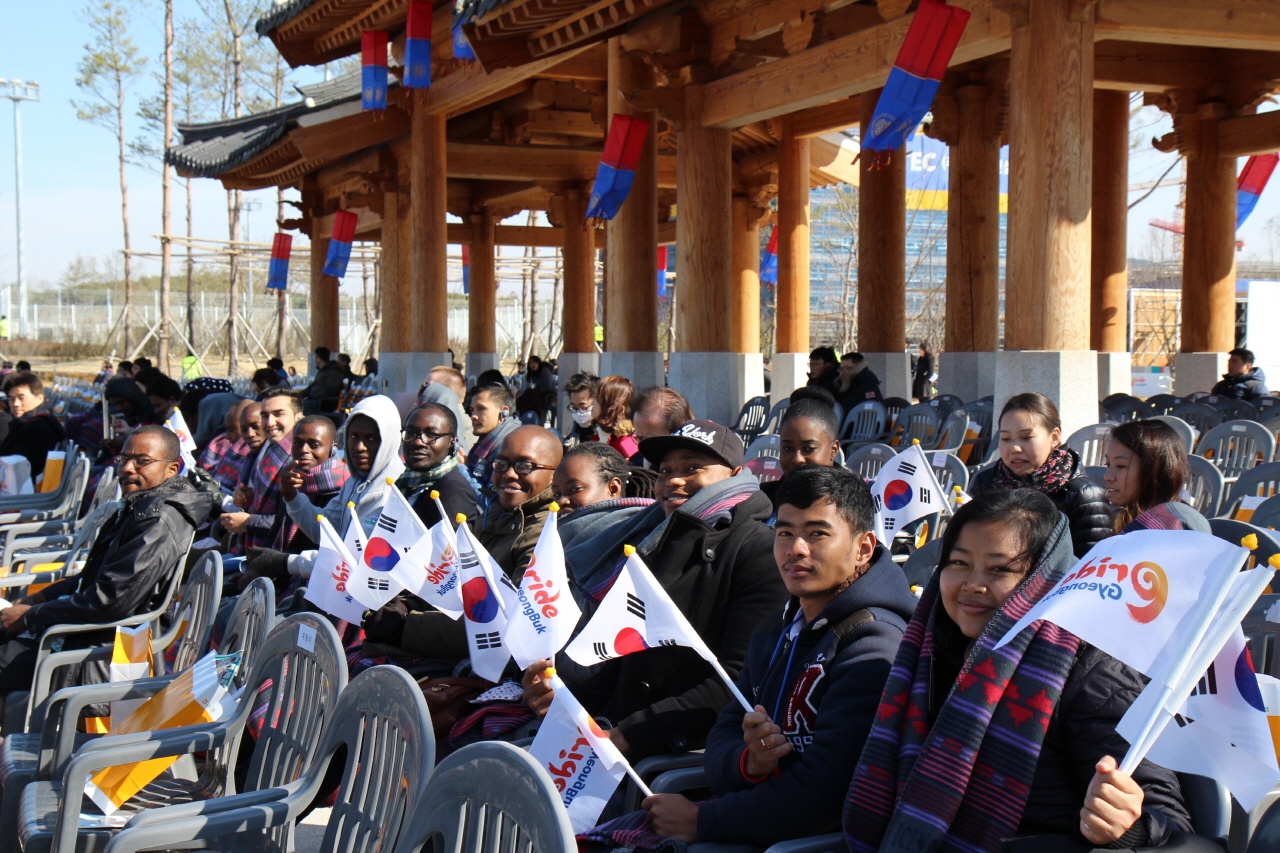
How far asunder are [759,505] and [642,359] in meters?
8.44

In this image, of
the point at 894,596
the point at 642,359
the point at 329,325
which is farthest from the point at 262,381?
the point at 894,596

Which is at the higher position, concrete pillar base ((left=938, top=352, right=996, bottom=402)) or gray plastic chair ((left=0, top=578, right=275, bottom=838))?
concrete pillar base ((left=938, top=352, right=996, bottom=402))

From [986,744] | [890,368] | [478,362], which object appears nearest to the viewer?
[986,744]

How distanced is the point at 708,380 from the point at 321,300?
41.0 ft

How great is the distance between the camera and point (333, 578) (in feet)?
12.7

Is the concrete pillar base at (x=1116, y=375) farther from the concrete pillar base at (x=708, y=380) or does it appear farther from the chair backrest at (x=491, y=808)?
the chair backrest at (x=491, y=808)

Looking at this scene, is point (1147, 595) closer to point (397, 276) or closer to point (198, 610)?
point (198, 610)

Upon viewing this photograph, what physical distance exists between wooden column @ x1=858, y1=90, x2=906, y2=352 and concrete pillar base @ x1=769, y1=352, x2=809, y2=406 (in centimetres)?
90

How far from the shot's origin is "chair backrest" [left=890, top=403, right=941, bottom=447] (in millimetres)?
9609

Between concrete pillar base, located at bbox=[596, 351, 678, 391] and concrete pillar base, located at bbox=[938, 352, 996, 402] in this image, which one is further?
concrete pillar base, located at bbox=[938, 352, 996, 402]

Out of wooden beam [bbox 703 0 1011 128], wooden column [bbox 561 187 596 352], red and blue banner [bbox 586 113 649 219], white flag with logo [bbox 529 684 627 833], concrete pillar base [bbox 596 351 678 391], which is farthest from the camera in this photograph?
wooden column [bbox 561 187 596 352]

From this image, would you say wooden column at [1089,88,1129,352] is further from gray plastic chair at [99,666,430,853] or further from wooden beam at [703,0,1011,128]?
gray plastic chair at [99,666,430,853]

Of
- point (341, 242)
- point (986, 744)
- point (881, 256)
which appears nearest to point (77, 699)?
point (986, 744)

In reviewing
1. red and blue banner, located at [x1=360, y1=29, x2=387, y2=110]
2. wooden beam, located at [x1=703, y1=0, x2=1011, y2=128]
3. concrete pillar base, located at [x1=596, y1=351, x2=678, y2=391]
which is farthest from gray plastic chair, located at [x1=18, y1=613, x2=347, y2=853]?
red and blue banner, located at [x1=360, y1=29, x2=387, y2=110]
